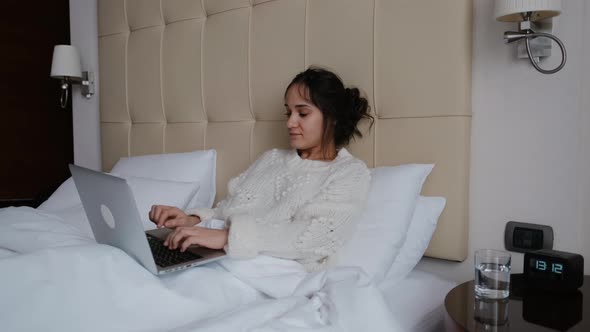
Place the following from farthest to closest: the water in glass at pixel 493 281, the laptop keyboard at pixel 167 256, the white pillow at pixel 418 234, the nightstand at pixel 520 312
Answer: the white pillow at pixel 418 234 < the laptop keyboard at pixel 167 256 < the water in glass at pixel 493 281 < the nightstand at pixel 520 312

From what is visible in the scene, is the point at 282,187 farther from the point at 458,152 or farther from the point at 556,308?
the point at 556,308

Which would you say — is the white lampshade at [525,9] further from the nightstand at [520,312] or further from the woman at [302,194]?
the nightstand at [520,312]

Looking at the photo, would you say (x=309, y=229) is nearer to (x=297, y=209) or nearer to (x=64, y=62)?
(x=297, y=209)

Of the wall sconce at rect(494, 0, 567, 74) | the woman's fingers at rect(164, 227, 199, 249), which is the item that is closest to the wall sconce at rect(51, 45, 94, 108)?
the woman's fingers at rect(164, 227, 199, 249)

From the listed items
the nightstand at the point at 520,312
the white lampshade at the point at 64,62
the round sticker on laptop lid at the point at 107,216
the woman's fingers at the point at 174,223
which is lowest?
the nightstand at the point at 520,312

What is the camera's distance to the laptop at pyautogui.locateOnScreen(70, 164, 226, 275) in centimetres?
91

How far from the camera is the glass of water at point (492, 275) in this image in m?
0.94

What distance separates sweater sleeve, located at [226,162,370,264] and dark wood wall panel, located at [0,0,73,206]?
8.38ft

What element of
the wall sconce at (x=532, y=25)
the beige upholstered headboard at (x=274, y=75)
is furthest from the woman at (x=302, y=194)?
the wall sconce at (x=532, y=25)

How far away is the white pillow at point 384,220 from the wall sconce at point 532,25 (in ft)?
1.30

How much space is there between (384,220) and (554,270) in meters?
0.42

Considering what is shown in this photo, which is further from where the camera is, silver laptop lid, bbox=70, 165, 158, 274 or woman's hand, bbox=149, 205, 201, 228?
woman's hand, bbox=149, 205, 201, 228

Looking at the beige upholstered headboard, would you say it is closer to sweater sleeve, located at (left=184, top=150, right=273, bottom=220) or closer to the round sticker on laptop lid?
sweater sleeve, located at (left=184, top=150, right=273, bottom=220)

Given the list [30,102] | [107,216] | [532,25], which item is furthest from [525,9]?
[30,102]
